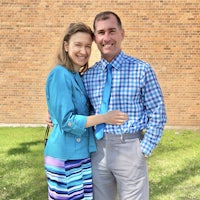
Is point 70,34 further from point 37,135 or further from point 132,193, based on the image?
point 37,135

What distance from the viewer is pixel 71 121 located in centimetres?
259

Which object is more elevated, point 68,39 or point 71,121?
point 68,39

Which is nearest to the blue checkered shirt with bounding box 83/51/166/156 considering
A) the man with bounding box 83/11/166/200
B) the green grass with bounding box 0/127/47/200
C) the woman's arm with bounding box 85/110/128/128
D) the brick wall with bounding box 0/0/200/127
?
the man with bounding box 83/11/166/200

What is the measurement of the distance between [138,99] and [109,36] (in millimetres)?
527

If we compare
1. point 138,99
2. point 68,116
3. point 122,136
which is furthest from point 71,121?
point 138,99

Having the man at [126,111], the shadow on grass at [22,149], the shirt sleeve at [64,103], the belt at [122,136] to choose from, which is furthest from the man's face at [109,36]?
the shadow on grass at [22,149]

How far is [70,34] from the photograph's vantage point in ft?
8.93

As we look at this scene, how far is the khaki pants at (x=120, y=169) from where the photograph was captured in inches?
108

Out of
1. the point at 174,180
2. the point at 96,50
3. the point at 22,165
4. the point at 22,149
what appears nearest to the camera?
the point at 174,180

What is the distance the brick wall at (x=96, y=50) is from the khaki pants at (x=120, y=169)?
7446mm

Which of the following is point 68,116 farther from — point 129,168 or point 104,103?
point 129,168

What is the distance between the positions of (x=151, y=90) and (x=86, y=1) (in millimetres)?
7772

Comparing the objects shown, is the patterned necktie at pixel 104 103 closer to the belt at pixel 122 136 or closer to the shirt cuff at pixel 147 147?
the belt at pixel 122 136

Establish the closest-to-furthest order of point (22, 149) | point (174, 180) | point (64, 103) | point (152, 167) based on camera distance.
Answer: point (64, 103) → point (174, 180) → point (152, 167) → point (22, 149)
